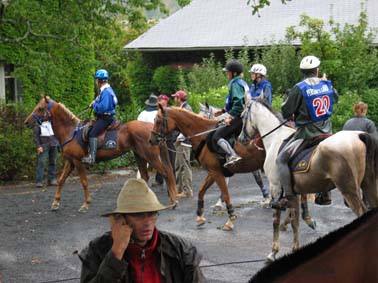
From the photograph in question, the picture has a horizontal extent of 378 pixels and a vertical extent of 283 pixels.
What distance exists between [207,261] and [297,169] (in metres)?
1.77

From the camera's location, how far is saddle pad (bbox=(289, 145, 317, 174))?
971 cm

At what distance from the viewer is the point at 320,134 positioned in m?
9.82

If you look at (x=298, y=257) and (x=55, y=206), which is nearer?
(x=298, y=257)

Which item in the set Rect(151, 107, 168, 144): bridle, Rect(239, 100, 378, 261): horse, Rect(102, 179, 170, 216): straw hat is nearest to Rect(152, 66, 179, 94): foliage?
Rect(151, 107, 168, 144): bridle

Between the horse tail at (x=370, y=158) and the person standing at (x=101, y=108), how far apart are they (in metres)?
6.07

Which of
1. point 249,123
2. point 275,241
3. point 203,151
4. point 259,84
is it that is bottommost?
point 275,241

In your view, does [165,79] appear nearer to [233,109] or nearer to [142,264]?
[233,109]

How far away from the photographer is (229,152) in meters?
12.0

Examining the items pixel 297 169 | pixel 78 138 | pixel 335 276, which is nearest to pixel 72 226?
pixel 78 138

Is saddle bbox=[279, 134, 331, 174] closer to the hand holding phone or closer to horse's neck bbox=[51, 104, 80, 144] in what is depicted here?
the hand holding phone

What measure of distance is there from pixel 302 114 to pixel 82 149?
6.00 meters

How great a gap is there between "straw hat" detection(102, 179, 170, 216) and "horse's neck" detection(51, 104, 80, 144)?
10.8 m

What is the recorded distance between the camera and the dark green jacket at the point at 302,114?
973 cm

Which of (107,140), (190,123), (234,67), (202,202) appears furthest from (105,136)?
(234,67)
